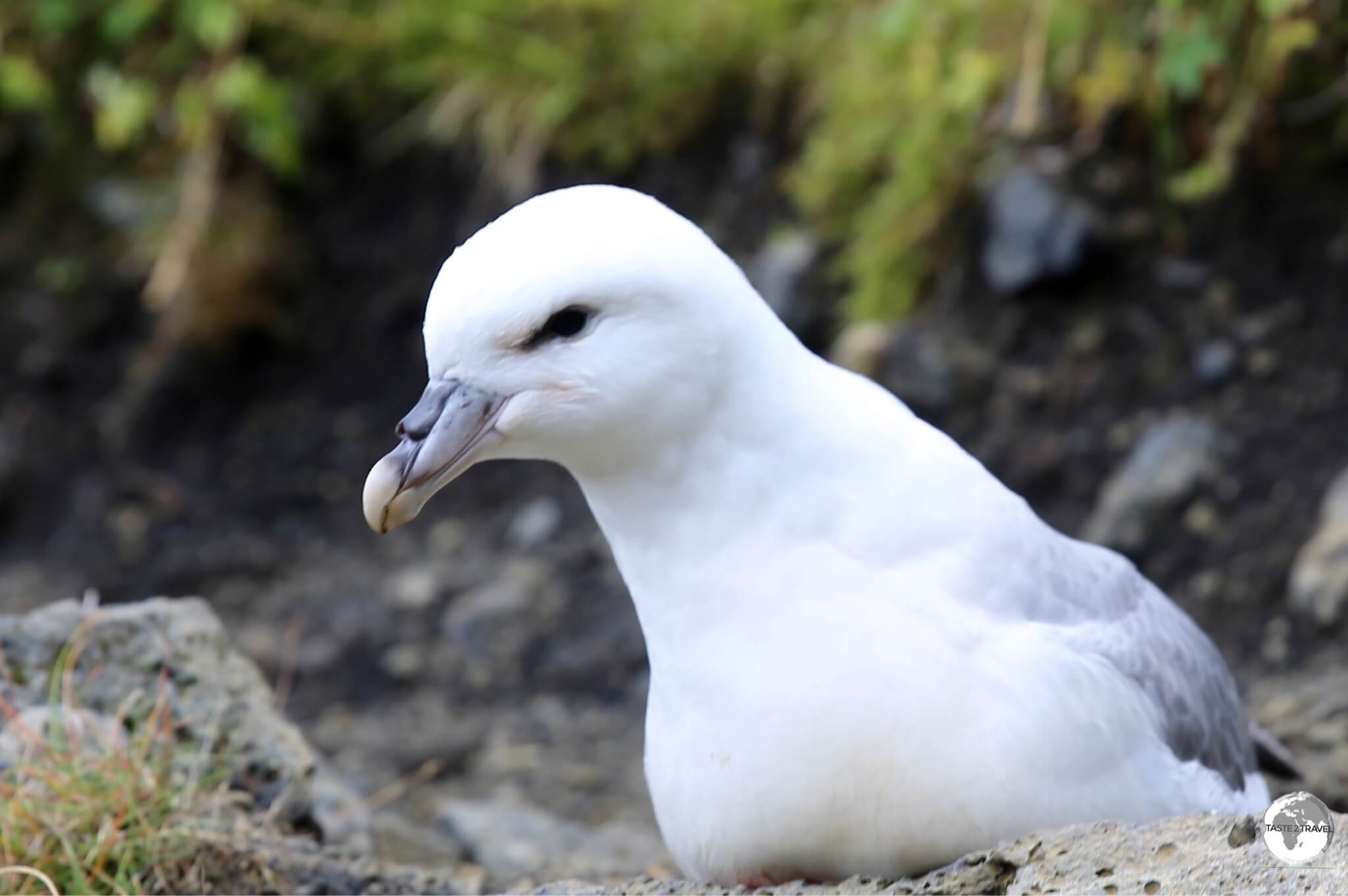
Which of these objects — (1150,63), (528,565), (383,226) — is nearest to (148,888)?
(528,565)

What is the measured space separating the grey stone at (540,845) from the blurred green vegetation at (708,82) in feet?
7.06

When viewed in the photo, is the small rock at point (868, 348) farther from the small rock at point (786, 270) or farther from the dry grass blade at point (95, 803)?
the dry grass blade at point (95, 803)

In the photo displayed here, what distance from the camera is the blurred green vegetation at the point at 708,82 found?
4.96 m

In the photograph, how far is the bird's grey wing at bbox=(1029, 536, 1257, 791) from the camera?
286 cm

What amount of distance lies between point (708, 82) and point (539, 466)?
1.64m

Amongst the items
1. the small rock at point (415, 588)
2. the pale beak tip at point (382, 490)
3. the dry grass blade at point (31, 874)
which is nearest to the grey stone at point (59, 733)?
the dry grass blade at point (31, 874)

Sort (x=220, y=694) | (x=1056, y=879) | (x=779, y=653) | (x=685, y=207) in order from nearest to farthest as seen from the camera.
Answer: (x=1056, y=879), (x=779, y=653), (x=220, y=694), (x=685, y=207)

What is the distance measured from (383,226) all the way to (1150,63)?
3.31 m

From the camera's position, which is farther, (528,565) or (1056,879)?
(528,565)

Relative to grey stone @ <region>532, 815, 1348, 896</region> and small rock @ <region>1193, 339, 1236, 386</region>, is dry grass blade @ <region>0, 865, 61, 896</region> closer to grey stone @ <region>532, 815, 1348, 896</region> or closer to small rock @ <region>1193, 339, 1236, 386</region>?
grey stone @ <region>532, 815, 1348, 896</region>

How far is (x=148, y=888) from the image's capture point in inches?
114

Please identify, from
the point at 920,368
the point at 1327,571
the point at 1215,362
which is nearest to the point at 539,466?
the point at 920,368

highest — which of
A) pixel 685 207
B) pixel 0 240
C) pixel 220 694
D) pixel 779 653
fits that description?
pixel 0 240

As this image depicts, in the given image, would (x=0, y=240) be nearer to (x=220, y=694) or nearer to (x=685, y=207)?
(x=685, y=207)
